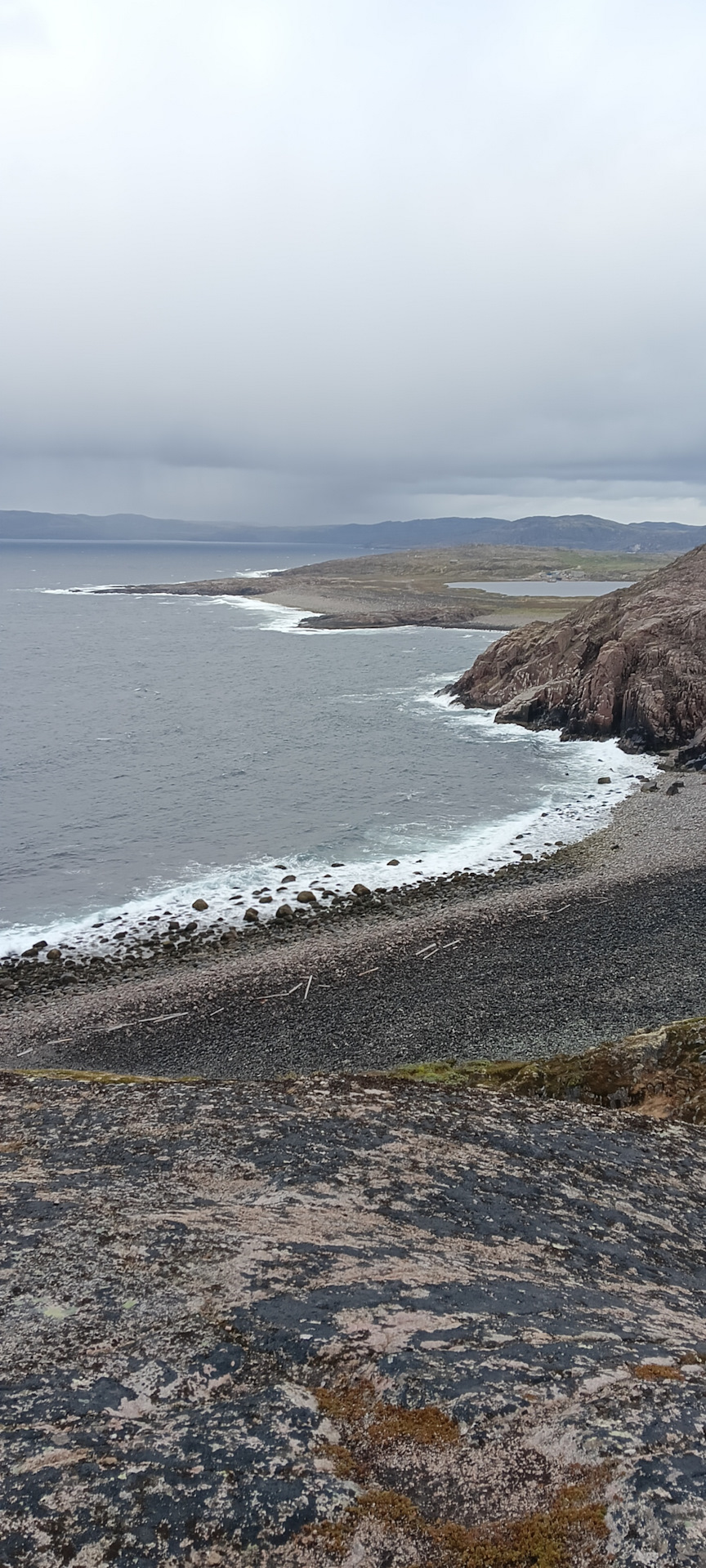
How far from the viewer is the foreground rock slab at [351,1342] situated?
535cm

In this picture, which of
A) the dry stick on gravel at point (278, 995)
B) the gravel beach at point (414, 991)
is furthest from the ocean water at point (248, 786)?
the dry stick on gravel at point (278, 995)

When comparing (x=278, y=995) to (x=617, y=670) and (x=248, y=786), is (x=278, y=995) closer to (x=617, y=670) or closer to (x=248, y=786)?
(x=248, y=786)

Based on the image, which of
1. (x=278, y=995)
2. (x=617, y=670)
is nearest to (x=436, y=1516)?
(x=278, y=995)

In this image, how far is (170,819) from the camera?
4425cm

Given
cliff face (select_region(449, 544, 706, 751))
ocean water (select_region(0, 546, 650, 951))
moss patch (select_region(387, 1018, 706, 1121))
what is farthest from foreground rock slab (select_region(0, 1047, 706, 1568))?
cliff face (select_region(449, 544, 706, 751))

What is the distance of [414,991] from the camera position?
1011 inches

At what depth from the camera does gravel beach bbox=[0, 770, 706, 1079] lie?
2266 cm

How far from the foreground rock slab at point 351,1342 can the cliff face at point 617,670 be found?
161 feet

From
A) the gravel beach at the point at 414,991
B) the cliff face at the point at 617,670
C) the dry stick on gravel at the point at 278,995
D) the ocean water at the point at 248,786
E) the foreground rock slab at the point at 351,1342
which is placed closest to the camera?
the foreground rock slab at the point at 351,1342

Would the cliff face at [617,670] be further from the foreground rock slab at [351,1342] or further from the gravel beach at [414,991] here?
the foreground rock slab at [351,1342]

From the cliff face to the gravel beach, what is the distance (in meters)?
26.6

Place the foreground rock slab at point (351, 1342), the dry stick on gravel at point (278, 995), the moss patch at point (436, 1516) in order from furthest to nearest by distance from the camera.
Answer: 1. the dry stick on gravel at point (278, 995)
2. the foreground rock slab at point (351, 1342)
3. the moss patch at point (436, 1516)

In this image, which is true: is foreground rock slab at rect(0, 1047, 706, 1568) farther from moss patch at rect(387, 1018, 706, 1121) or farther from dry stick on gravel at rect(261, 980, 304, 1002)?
dry stick on gravel at rect(261, 980, 304, 1002)

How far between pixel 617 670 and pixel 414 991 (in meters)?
43.9
